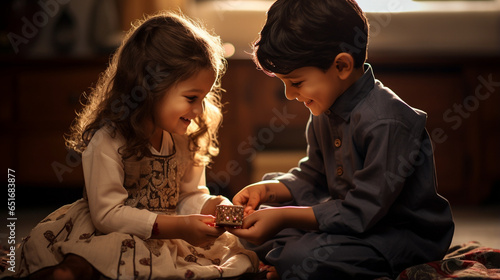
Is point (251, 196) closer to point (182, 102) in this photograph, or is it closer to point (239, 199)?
point (239, 199)

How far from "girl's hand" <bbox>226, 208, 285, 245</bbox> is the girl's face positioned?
0.28 m

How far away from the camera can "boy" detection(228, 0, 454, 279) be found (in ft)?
3.64

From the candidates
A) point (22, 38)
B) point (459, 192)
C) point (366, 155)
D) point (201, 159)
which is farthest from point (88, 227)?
point (22, 38)

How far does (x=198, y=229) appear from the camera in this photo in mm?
1113

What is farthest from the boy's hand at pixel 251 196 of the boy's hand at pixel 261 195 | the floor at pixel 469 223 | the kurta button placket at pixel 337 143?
the floor at pixel 469 223

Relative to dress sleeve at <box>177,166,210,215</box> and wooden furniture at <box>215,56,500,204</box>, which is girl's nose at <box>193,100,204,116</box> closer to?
dress sleeve at <box>177,166,210,215</box>

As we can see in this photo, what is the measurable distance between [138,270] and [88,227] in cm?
20

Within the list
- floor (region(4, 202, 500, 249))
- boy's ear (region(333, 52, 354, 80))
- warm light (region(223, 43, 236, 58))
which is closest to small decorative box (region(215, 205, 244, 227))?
boy's ear (region(333, 52, 354, 80))

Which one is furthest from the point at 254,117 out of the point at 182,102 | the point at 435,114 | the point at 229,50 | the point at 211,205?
the point at 182,102

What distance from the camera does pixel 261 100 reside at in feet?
8.01

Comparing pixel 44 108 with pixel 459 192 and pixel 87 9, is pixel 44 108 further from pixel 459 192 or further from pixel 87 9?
pixel 459 192

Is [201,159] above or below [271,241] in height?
above

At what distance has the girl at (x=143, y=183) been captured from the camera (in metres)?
1.07

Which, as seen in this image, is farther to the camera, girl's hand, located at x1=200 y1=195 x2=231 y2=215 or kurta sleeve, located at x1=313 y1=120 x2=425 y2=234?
girl's hand, located at x1=200 y1=195 x2=231 y2=215
